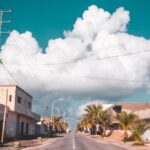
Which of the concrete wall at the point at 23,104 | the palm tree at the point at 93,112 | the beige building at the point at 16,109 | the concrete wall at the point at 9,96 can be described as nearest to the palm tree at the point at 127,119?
the beige building at the point at 16,109

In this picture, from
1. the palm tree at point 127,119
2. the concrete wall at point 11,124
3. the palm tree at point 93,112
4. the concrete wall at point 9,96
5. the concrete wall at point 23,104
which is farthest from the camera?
the palm tree at point 93,112

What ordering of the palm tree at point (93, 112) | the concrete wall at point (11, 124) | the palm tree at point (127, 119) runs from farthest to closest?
the palm tree at point (93, 112) < the palm tree at point (127, 119) < the concrete wall at point (11, 124)

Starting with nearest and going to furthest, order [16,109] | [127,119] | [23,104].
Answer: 1. [127,119]
2. [16,109]
3. [23,104]

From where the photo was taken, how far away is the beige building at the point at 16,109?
57.0m

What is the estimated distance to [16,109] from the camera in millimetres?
60062

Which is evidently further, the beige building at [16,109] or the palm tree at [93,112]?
the palm tree at [93,112]

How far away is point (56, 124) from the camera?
146250mm

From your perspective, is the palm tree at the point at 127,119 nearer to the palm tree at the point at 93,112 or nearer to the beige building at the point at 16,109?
the beige building at the point at 16,109

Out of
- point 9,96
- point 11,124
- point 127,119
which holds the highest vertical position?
point 9,96

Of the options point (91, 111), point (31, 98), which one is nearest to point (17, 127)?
point (31, 98)

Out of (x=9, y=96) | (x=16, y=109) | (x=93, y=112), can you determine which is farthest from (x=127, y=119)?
(x=93, y=112)

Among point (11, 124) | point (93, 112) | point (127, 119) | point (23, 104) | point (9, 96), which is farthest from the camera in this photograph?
point (93, 112)

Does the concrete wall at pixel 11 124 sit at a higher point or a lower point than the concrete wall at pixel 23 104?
lower

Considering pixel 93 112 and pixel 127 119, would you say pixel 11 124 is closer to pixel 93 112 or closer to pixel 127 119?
→ pixel 127 119
